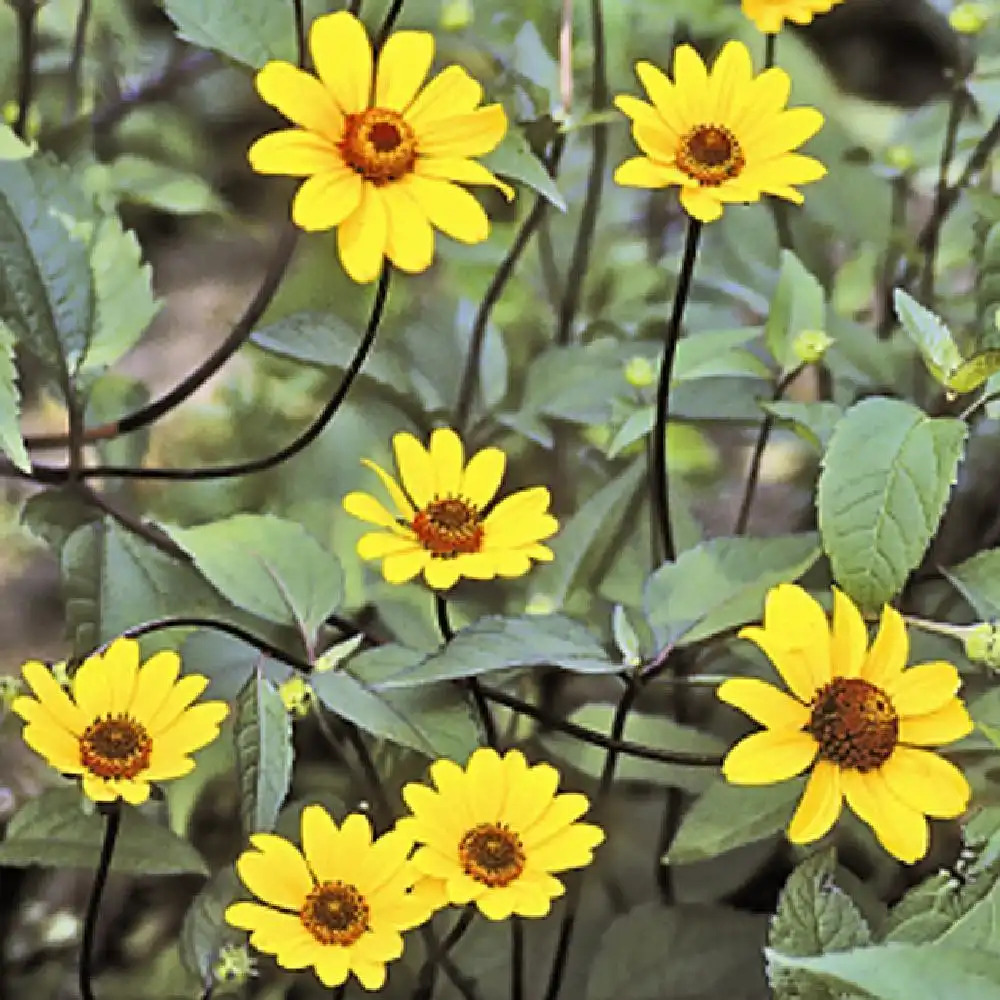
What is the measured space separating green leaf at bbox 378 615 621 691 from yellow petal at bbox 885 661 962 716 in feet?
0.37

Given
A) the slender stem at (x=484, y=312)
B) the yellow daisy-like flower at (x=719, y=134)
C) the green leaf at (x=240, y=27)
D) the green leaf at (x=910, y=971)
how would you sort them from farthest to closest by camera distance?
the slender stem at (x=484, y=312) < the green leaf at (x=240, y=27) < the yellow daisy-like flower at (x=719, y=134) < the green leaf at (x=910, y=971)

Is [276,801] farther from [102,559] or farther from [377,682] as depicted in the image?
[102,559]

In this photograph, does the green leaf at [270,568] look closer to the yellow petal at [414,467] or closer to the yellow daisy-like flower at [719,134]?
the yellow petal at [414,467]

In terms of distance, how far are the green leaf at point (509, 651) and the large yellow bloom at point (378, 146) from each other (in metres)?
0.15

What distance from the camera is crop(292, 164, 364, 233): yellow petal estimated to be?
1.59ft

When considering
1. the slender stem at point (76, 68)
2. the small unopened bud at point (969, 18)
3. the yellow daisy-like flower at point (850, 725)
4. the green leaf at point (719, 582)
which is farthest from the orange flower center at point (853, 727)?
the slender stem at point (76, 68)

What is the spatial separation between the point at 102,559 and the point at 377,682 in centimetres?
18

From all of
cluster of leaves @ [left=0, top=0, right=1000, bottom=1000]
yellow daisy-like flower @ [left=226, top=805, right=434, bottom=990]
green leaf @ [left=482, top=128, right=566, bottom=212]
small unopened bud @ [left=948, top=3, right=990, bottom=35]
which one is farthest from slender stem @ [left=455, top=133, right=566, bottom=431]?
yellow daisy-like flower @ [left=226, top=805, right=434, bottom=990]

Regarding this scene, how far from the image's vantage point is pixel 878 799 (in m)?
0.47

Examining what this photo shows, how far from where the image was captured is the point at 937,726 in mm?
483

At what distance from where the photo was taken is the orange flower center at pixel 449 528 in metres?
0.54

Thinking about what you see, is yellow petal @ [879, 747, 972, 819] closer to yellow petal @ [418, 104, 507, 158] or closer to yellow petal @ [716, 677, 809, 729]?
yellow petal @ [716, 677, 809, 729]

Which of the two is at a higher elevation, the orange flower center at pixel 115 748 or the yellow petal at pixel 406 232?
the yellow petal at pixel 406 232

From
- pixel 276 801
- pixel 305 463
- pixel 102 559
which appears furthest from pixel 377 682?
pixel 305 463
